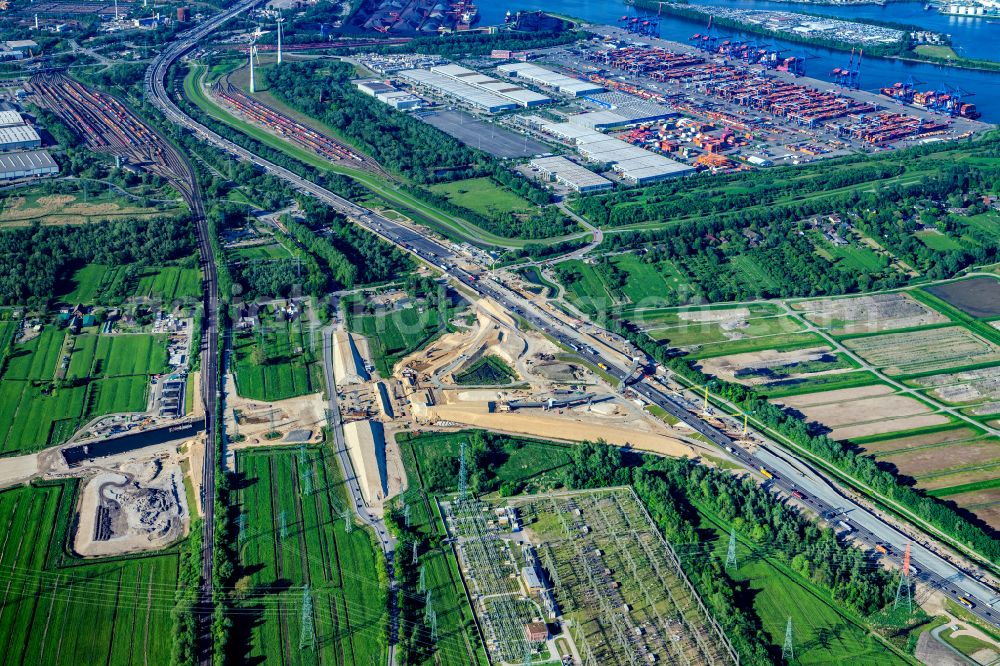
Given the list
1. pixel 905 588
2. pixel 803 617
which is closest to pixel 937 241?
pixel 905 588

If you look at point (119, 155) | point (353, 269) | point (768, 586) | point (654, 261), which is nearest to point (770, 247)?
point (654, 261)

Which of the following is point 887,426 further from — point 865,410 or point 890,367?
Answer: point 890,367

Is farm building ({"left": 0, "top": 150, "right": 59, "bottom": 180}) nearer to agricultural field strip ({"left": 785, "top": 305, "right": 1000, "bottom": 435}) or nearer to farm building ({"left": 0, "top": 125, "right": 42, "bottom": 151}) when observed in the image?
farm building ({"left": 0, "top": 125, "right": 42, "bottom": 151})

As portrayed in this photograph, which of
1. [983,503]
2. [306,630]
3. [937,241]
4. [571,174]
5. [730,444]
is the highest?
[571,174]

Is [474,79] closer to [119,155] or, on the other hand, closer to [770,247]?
[119,155]

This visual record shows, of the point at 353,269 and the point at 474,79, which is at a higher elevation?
the point at 474,79

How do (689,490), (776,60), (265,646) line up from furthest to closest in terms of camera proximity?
1. (776,60)
2. (689,490)
3. (265,646)
